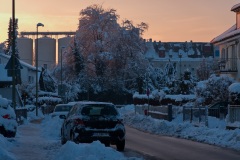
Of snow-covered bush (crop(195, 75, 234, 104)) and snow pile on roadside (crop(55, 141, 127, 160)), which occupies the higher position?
snow-covered bush (crop(195, 75, 234, 104))

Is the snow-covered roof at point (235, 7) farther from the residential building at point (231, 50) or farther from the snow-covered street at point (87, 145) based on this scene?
the snow-covered street at point (87, 145)

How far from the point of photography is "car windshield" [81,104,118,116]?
760 inches

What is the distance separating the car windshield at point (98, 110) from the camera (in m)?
19.3

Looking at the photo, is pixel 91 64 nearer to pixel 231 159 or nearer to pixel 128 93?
pixel 128 93

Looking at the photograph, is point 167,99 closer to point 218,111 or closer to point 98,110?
point 218,111

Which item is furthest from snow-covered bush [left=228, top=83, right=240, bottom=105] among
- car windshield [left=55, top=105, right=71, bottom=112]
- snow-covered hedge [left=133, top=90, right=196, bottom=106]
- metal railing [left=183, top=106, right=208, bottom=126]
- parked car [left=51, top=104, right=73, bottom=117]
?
snow-covered hedge [left=133, top=90, right=196, bottom=106]

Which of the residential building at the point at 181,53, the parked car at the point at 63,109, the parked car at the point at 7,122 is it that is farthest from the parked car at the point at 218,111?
the residential building at the point at 181,53

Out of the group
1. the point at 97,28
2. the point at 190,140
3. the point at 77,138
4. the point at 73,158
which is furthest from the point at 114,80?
the point at 73,158

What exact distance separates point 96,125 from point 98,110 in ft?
2.31

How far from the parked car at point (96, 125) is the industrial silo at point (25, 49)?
111801 mm

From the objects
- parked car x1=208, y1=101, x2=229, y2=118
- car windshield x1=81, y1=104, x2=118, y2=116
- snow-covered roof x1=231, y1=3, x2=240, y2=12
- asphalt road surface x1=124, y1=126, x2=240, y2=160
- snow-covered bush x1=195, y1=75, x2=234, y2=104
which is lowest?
asphalt road surface x1=124, y1=126, x2=240, y2=160

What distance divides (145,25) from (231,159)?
67.6 m

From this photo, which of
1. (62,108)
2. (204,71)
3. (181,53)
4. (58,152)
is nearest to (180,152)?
(58,152)

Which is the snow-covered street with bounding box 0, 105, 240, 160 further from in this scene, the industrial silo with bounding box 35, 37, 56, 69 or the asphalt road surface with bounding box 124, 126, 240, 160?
the industrial silo with bounding box 35, 37, 56, 69
